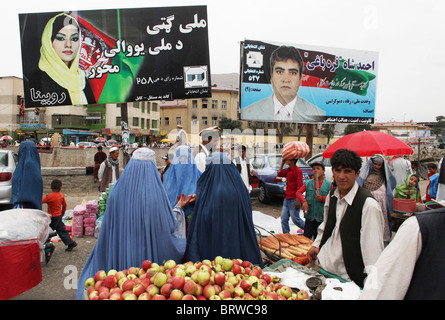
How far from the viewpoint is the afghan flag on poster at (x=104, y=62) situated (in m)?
7.28

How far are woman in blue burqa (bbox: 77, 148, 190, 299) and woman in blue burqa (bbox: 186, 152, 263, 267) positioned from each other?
0.34 meters

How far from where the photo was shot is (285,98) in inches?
465

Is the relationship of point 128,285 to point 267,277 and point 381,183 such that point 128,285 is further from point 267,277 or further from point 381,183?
point 381,183

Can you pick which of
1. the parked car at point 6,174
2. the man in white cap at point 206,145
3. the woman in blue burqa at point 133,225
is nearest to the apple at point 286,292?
the woman in blue burqa at point 133,225

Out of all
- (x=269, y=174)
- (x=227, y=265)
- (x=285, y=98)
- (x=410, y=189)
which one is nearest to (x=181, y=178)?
Result: (x=227, y=265)

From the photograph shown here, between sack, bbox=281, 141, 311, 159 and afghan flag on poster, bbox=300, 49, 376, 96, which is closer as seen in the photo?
sack, bbox=281, 141, 311, 159

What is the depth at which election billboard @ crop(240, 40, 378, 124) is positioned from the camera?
11289 mm

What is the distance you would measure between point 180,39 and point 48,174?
27.2 feet

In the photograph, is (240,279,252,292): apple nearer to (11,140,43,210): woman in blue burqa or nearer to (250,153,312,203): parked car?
(11,140,43,210): woman in blue burqa

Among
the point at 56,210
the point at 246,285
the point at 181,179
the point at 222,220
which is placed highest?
the point at 181,179

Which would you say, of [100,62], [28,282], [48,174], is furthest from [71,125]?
[28,282]

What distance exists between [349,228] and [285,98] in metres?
10.3

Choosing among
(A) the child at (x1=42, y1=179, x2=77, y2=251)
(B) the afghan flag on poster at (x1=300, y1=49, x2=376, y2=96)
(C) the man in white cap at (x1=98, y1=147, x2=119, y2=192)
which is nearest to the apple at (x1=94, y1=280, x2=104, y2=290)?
(A) the child at (x1=42, y1=179, x2=77, y2=251)

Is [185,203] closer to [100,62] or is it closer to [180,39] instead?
[180,39]
